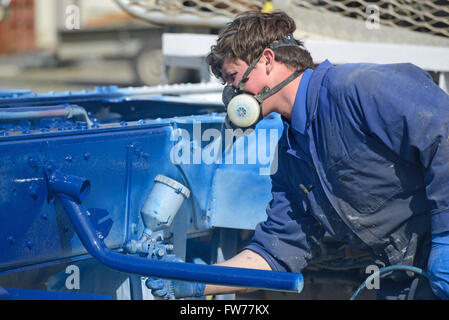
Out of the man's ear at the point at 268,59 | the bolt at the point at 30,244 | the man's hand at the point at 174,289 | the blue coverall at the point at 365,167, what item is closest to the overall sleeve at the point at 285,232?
the blue coverall at the point at 365,167

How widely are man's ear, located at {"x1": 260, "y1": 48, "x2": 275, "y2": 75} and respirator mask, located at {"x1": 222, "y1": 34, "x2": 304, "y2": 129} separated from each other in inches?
0.8

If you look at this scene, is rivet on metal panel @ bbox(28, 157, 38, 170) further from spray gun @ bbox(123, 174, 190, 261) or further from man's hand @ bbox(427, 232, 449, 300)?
man's hand @ bbox(427, 232, 449, 300)

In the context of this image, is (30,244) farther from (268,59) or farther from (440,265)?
(440,265)

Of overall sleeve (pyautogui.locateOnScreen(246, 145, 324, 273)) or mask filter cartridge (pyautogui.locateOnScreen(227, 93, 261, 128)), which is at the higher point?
mask filter cartridge (pyautogui.locateOnScreen(227, 93, 261, 128))

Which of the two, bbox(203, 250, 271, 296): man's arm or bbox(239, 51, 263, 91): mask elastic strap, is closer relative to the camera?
bbox(239, 51, 263, 91): mask elastic strap

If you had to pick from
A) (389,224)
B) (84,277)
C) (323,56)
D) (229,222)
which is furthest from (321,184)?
(323,56)

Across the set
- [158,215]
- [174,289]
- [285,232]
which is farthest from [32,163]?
[285,232]

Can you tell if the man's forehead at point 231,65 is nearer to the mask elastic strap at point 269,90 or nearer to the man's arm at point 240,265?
the mask elastic strap at point 269,90

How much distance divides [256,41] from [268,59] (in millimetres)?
81

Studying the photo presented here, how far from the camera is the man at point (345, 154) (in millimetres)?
2100

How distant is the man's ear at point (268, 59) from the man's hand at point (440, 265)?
0.85 metres

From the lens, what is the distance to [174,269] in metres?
2.12

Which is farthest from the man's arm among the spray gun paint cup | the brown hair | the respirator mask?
the brown hair

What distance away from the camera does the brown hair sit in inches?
92.7
